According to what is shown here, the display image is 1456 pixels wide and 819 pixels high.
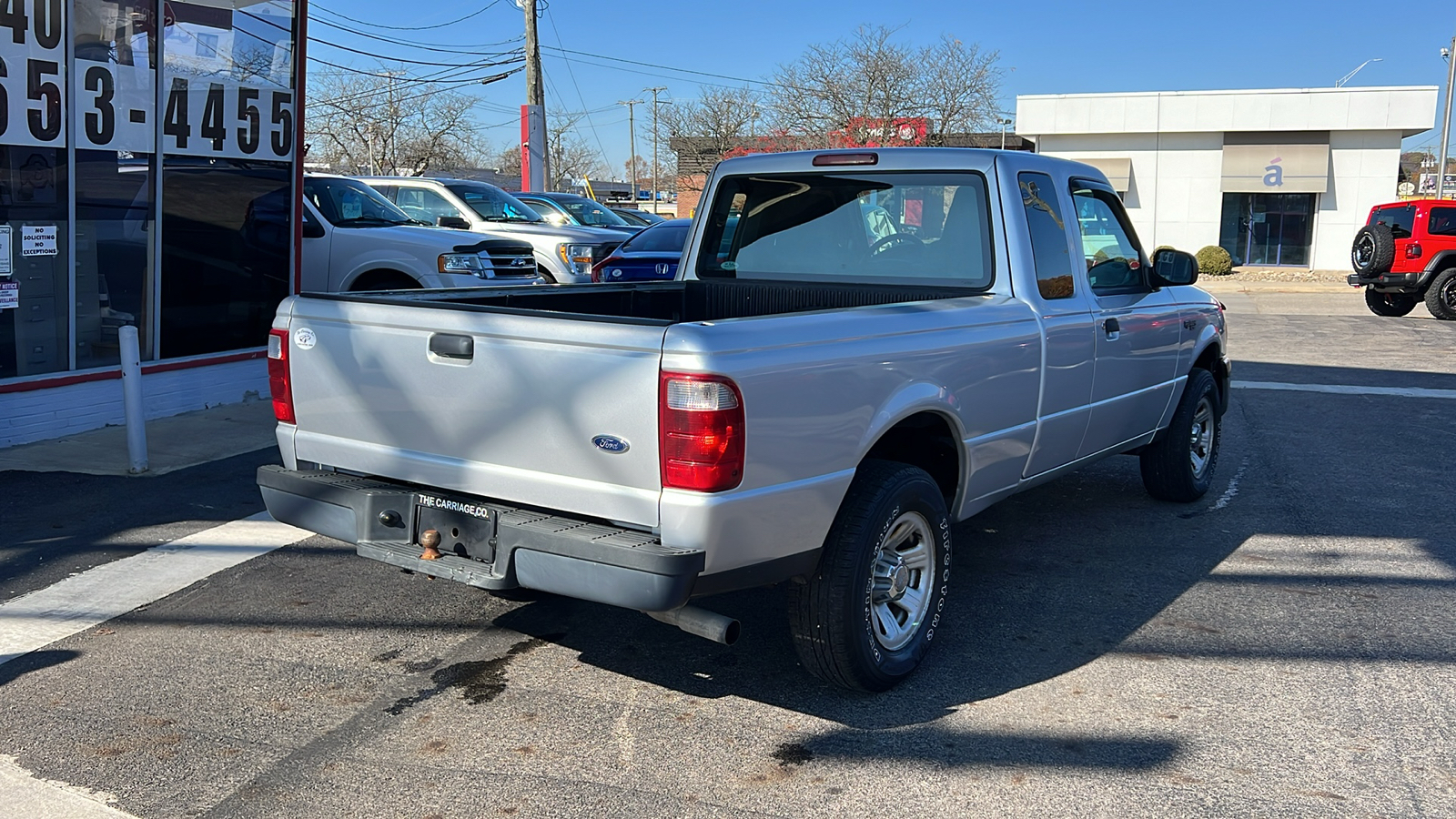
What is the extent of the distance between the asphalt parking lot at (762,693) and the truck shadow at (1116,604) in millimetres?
19

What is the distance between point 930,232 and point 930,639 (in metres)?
1.89

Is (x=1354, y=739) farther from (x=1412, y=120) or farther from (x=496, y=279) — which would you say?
(x=1412, y=120)

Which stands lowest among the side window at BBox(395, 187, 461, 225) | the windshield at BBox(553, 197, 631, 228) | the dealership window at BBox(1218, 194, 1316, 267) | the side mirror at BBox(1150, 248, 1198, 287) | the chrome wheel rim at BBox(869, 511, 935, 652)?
the chrome wheel rim at BBox(869, 511, 935, 652)

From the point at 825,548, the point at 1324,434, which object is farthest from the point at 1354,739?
the point at 1324,434

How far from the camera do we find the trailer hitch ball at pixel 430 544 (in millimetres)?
3955

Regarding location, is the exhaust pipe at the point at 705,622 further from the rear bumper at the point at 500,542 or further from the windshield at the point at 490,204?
the windshield at the point at 490,204

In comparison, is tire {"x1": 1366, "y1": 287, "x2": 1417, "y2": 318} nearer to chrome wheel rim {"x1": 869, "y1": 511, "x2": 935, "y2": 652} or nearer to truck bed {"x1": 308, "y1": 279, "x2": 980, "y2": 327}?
truck bed {"x1": 308, "y1": 279, "x2": 980, "y2": 327}

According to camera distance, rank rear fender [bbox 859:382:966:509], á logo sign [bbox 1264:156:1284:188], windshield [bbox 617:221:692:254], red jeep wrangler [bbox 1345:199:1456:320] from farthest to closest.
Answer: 1. á logo sign [bbox 1264:156:1284:188]
2. red jeep wrangler [bbox 1345:199:1456:320]
3. windshield [bbox 617:221:692:254]
4. rear fender [bbox 859:382:966:509]

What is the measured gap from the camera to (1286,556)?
6.09 meters

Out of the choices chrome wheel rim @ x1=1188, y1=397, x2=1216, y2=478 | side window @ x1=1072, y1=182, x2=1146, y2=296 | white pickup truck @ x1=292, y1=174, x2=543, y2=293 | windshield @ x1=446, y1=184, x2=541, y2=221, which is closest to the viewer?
side window @ x1=1072, y1=182, x2=1146, y2=296

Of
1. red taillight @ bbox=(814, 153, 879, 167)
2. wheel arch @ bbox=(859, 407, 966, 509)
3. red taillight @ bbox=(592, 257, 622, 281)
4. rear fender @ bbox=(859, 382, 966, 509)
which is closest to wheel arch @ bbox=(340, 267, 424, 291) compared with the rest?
red taillight @ bbox=(592, 257, 622, 281)

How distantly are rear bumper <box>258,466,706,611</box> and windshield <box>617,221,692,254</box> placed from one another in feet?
33.4

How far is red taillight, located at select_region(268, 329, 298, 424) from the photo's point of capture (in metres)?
4.44

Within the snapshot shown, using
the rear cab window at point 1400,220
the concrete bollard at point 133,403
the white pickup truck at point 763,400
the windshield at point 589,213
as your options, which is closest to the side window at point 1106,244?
the white pickup truck at point 763,400
